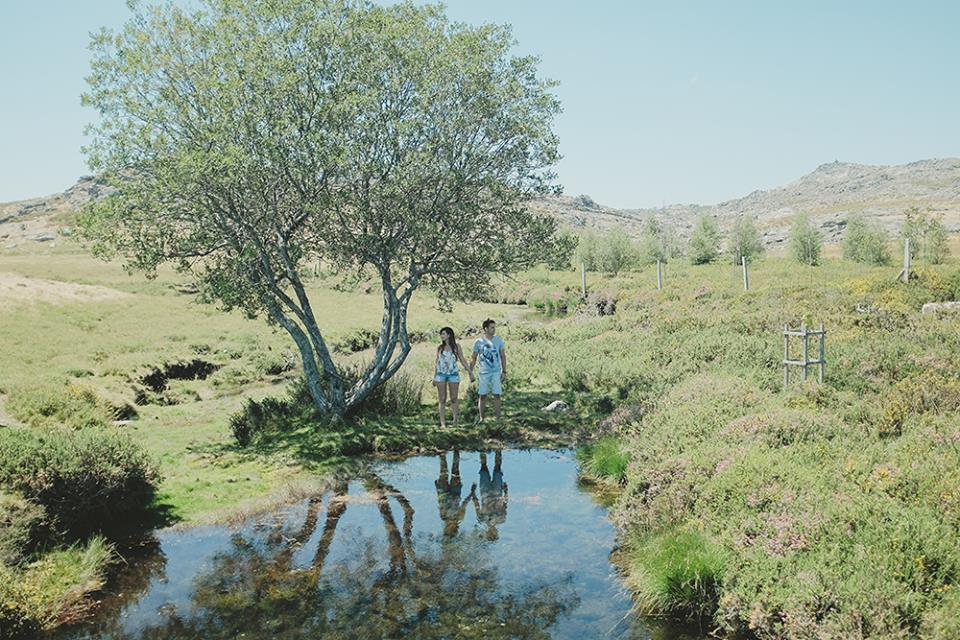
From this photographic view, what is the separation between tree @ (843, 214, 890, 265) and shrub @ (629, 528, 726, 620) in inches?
2710

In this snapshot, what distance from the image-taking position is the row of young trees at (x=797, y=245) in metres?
59.8

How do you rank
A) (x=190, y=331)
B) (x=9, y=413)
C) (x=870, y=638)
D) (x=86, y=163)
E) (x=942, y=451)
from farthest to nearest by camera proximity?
1. (x=190, y=331)
2. (x=9, y=413)
3. (x=86, y=163)
4. (x=942, y=451)
5. (x=870, y=638)

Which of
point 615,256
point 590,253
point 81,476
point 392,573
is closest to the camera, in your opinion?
point 392,573

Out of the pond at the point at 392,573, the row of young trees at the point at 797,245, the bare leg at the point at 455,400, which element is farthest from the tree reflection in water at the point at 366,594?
the row of young trees at the point at 797,245

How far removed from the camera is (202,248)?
53.6 ft

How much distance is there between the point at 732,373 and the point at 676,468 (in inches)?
353

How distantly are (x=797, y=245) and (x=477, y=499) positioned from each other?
7680cm

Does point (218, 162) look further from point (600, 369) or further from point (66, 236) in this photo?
point (600, 369)

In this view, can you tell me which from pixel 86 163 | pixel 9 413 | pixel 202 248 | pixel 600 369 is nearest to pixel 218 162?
pixel 202 248

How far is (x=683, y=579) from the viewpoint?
8.46 metres

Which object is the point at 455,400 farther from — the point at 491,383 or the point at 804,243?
the point at 804,243

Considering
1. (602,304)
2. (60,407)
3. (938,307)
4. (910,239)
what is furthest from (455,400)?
(910,239)

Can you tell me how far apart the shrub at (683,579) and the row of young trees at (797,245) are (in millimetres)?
54965

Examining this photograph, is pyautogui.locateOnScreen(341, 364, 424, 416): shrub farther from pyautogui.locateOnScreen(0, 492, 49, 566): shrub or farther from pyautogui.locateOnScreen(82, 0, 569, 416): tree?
pyautogui.locateOnScreen(0, 492, 49, 566): shrub
